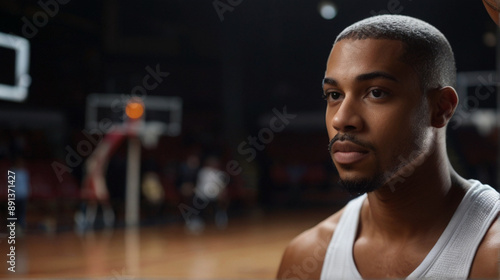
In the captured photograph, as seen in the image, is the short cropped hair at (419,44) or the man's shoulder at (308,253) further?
the man's shoulder at (308,253)

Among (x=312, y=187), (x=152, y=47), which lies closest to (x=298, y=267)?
(x=152, y=47)

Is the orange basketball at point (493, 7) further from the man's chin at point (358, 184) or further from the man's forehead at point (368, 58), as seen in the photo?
the man's chin at point (358, 184)

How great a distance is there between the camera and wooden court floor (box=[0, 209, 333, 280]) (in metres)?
2.97

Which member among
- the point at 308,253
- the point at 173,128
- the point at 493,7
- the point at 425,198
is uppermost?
the point at 493,7

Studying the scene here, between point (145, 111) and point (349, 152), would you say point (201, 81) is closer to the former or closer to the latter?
point (145, 111)

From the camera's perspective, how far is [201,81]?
28.8ft

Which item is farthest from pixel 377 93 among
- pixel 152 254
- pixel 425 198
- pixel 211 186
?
pixel 211 186

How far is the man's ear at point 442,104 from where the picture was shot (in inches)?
24.2

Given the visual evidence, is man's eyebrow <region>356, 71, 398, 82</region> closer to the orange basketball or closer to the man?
the man

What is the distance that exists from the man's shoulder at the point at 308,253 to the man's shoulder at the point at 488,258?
243 mm

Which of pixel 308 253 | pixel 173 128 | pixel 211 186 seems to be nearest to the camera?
pixel 308 253

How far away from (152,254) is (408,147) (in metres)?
3.56

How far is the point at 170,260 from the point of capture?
3635 mm

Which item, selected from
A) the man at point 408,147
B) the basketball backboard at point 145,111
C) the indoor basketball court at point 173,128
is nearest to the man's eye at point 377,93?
the man at point 408,147
